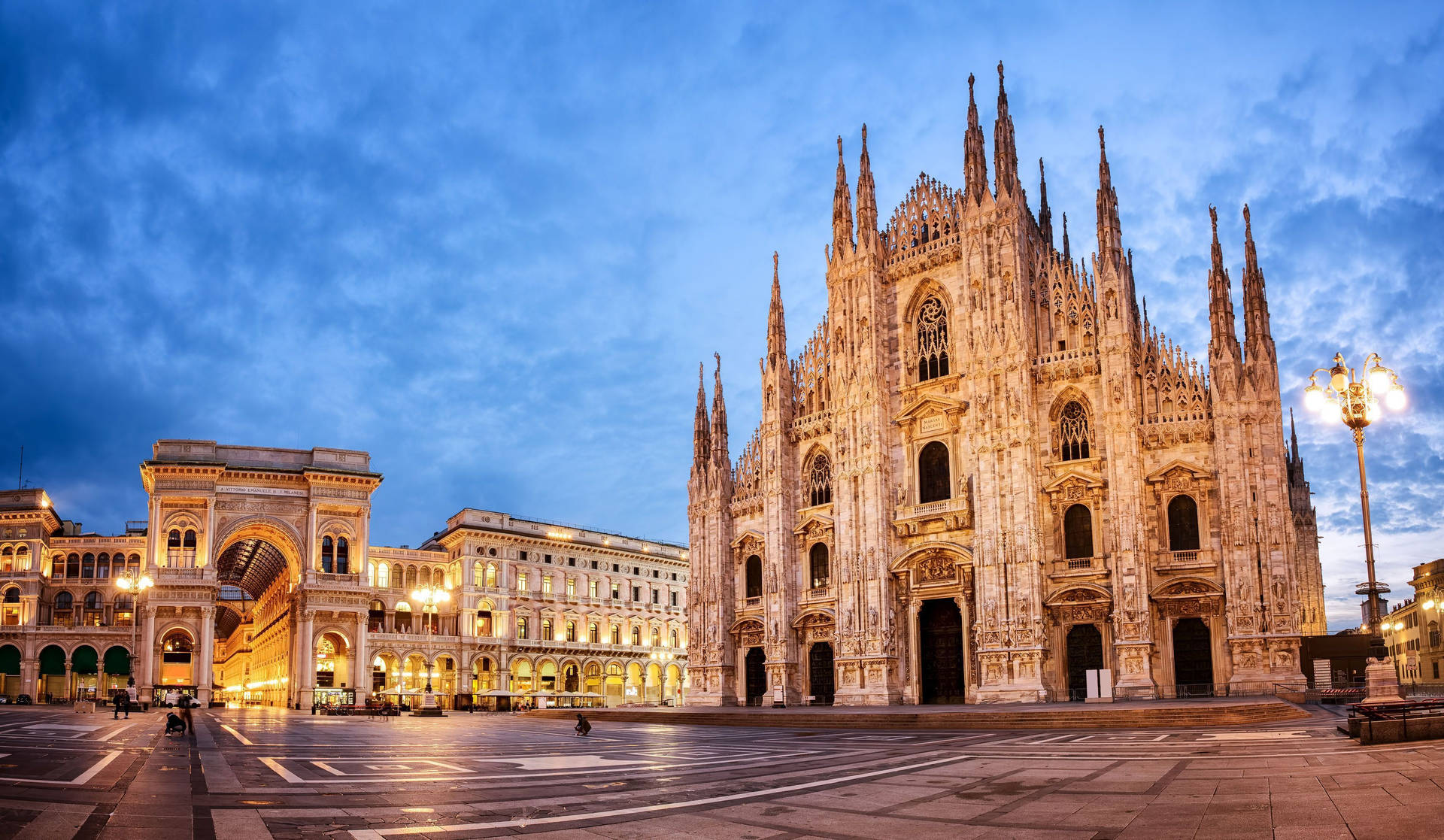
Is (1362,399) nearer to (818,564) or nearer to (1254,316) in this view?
(1254,316)

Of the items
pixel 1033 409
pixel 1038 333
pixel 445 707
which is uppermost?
pixel 1038 333

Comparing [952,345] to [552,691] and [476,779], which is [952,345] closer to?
[476,779]

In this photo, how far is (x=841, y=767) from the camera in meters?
18.4

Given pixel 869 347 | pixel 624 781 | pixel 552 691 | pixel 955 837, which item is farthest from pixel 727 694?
pixel 955 837

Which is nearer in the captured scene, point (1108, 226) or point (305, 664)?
point (1108, 226)

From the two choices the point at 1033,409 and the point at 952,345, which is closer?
the point at 1033,409

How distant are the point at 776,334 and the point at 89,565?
67.1 meters

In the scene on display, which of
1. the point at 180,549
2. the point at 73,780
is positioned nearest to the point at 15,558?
the point at 180,549

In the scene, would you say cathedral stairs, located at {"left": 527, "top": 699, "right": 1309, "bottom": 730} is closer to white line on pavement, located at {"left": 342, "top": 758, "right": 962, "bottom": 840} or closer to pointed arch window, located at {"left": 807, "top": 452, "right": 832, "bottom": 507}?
pointed arch window, located at {"left": 807, "top": 452, "right": 832, "bottom": 507}

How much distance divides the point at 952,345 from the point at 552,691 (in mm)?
49608

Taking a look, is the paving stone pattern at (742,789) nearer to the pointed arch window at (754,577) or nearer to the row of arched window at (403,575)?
the pointed arch window at (754,577)

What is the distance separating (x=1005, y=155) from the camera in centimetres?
4912

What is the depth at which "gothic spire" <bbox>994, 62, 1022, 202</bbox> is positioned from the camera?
4881 cm

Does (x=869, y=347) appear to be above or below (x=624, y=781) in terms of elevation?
above
